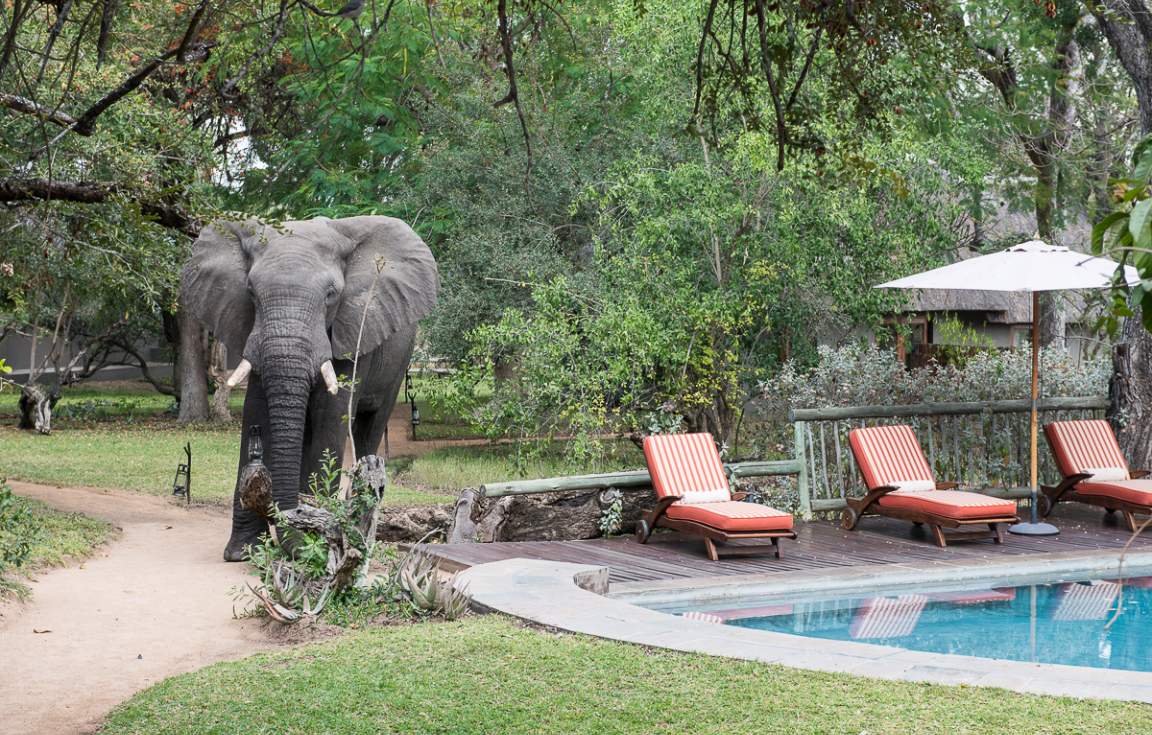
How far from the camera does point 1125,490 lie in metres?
12.5

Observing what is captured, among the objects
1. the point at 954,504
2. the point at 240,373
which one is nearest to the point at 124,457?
the point at 240,373

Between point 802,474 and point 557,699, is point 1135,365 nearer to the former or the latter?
point 802,474

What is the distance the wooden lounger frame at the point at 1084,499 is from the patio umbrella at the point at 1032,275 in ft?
2.39

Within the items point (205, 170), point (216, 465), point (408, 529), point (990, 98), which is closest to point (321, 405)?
point (408, 529)

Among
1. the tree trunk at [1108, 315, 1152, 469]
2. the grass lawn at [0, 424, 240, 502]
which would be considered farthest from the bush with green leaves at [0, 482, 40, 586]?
the tree trunk at [1108, 315, 1152, 469]

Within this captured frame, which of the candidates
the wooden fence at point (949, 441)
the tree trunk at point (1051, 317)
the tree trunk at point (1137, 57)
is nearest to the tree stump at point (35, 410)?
the wooden fence at point (949, 441)

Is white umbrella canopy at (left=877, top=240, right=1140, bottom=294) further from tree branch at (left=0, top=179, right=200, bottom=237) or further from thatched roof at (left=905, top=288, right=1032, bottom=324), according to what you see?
thatched roof at (left=905, top=288, right=1032, bottom=324)

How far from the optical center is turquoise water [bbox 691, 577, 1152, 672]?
332 inches

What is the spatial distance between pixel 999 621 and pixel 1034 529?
3298 millimetres

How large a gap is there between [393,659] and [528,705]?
1.19 meters

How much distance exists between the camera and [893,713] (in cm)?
581

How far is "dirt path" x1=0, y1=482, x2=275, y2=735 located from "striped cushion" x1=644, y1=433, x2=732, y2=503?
3.82 meters

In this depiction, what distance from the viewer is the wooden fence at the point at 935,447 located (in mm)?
12898

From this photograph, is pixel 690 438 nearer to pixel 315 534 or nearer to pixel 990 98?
pixel 315 534
